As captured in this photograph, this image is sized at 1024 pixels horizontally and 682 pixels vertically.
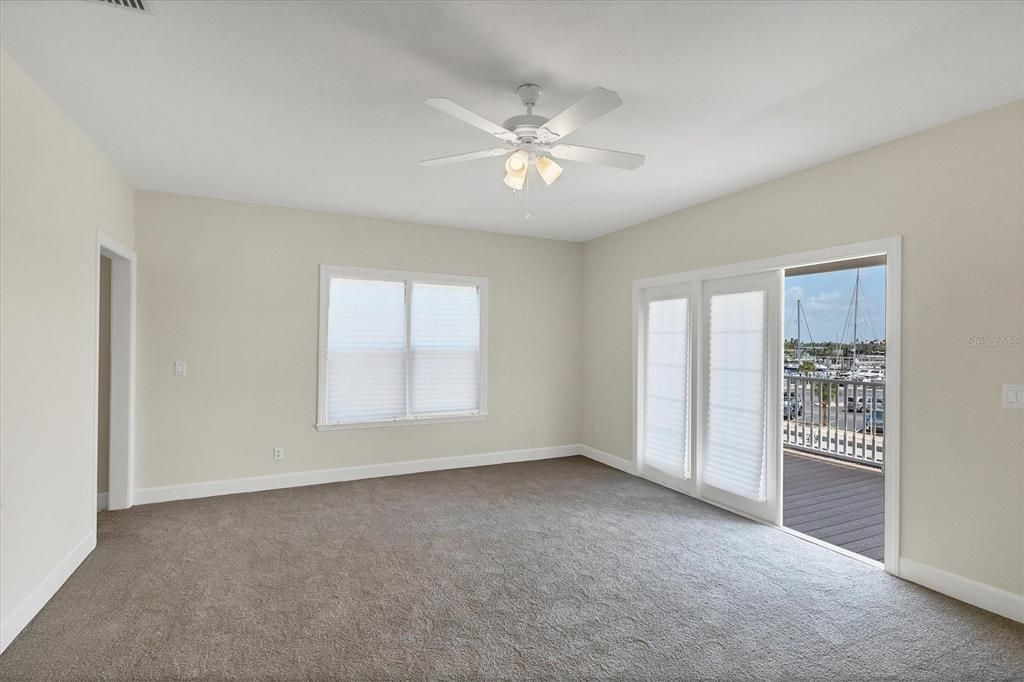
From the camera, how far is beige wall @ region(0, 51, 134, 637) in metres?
2.36

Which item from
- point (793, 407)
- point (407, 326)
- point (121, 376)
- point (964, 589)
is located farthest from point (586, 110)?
point (793, 407)

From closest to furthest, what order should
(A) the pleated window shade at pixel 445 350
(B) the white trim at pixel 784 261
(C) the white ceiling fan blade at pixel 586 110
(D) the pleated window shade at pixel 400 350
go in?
(C) the white ceiling fan blade at pixel 586 110, (B) the white trim at pixel 784 261, (D) the pleated window shade at pixel 400 350, (A) the pleated window shade at pixel 445 350

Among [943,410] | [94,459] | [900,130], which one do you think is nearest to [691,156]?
[900,130]

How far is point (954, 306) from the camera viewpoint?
2.90 meters

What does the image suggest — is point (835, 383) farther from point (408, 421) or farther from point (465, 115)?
point (465, 115)

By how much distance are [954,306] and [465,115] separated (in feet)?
9.45

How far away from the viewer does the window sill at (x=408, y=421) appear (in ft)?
16.6

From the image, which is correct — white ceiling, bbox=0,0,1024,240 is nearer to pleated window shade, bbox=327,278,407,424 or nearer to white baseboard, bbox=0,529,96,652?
pleated window shade, bbox=327,278,407,424

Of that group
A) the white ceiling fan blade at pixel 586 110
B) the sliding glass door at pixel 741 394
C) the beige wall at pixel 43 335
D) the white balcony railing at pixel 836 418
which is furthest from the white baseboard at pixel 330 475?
the white ceiling fan blade at pixel 586 110

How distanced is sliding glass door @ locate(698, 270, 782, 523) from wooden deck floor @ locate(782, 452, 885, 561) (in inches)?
17.4

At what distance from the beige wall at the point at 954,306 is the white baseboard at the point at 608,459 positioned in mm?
2624

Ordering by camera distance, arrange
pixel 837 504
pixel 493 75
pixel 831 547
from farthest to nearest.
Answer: pixel 837 504 → pixel 831 547 → pixel 493 75

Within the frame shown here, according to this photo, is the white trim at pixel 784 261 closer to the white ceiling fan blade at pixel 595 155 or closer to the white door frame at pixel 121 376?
the white ceiling fan blade at pixel 595 155

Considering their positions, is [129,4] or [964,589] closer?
[129,4]
